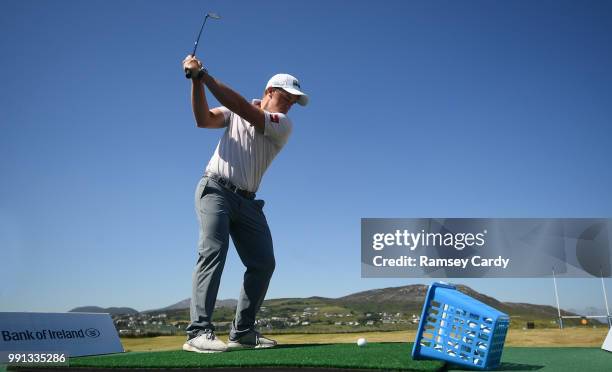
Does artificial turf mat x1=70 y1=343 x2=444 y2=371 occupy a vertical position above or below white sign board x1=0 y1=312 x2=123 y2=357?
below

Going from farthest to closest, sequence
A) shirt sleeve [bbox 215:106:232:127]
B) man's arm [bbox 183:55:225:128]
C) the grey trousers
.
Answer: shirt sleeve [bbox 215:106:232:127], the grey trousers, man's arm [bbox 183:55:225:128]

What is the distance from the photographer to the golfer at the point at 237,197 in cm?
388

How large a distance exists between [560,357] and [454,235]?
930 centimetres

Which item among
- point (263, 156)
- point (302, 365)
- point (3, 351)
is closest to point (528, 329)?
point (263, 156)

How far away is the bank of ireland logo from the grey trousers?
6.89ft

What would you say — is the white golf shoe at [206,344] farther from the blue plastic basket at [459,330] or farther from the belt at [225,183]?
the blue plastic basket at [459,330]

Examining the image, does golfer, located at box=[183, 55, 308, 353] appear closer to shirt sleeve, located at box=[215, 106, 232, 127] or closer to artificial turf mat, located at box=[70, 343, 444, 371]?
shirt sleeve, located at box=[215, 106, 232, 127]

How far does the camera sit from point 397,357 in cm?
334

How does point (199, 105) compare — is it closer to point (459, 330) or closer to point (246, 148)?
point (246, 148)

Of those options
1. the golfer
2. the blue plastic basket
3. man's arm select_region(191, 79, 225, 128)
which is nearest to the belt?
the golfer

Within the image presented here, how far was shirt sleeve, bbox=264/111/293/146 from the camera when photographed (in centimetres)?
408

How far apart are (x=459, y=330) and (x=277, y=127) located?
6.23 feet

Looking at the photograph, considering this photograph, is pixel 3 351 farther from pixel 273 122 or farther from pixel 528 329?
pixel 528 329

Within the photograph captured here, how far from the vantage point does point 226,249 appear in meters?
4.03
